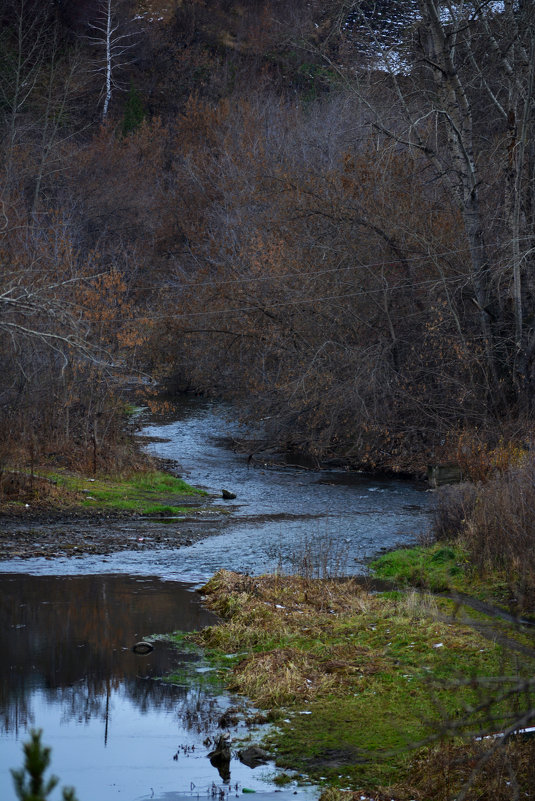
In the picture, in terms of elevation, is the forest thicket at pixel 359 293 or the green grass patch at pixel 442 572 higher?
the forest thicket at pixel 359 293

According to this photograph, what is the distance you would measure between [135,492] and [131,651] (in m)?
10.9

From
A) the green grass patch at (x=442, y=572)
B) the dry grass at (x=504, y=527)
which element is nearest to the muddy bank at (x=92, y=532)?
the green grass patch at (x=442, y=572)

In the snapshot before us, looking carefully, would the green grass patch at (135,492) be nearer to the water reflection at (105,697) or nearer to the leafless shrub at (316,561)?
the leafless shrub at (316,561)

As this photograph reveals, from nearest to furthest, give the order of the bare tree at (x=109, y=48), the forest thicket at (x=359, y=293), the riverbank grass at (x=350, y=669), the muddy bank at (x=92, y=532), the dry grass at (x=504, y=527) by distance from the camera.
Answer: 1. the riverbank grass at (x=350, y=669)
2. the dry grass at (x=504, y=527)
3. the muddy bank at (x=92, y=532)
4. the forest thicket at (x=359, y=293)
5. the bare tree at (x=109, y=48)

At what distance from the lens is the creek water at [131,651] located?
257 inches

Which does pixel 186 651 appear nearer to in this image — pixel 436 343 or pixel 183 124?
pixel 436 343

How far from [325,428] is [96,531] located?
37.9ft

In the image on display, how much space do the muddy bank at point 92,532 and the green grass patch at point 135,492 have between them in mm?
645

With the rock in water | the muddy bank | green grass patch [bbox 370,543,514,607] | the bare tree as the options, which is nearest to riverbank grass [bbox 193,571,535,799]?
the rock in water

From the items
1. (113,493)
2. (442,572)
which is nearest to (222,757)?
(442,572)

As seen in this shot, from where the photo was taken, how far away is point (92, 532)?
52.1ft

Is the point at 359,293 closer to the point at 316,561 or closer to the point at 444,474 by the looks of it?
the point at 444,474

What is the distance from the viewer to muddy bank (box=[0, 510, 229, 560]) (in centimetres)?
1423

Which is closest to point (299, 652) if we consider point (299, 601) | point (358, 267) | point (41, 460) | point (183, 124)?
point (299, 601)
